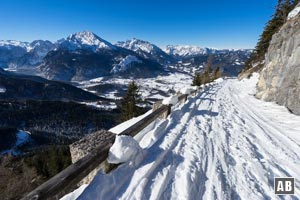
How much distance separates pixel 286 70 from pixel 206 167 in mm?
12114

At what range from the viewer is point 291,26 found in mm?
13664

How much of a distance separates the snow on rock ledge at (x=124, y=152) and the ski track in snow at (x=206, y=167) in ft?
0.59

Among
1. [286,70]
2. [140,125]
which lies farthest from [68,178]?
[286,70]

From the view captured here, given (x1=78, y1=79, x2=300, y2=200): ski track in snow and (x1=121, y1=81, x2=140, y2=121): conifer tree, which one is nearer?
(x1=78, y1=79, x2=300, y2=200): ski track in snow

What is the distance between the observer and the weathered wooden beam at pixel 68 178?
92.5 inches

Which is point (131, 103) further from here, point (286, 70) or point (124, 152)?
point (124, 152)

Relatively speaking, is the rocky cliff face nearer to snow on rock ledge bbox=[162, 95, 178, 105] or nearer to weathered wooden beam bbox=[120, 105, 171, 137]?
snow on rock ledge bbox=[162, 95, 178, 105]

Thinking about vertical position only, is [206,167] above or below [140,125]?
below

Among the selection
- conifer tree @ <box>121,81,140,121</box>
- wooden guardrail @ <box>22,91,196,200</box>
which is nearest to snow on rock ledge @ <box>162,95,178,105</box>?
wooden guardrail @ <box>22,91,196,200</box>

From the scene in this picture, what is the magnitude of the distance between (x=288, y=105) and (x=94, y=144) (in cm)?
1225

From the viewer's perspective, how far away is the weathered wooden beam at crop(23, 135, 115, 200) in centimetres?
235

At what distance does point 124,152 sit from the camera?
398 cm

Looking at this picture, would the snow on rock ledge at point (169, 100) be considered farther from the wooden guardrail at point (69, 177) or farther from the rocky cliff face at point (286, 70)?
the rocky cliff face at point (286, 70)

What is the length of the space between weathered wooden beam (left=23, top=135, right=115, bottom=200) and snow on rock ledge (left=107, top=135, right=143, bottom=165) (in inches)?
5.8
